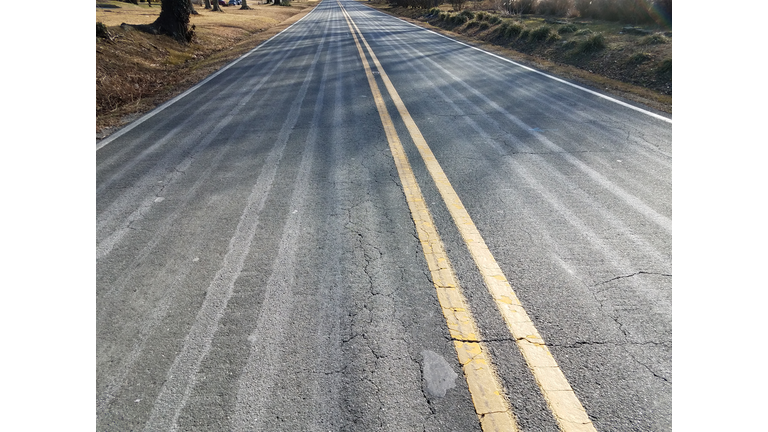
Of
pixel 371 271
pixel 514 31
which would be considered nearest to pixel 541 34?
pixel 514 31

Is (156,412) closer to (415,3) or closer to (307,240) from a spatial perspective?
(307,240)

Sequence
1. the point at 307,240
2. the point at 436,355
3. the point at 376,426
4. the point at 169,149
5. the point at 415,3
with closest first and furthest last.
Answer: the point at 376,426
the point at 436,355
the point at 307,240
the point at 169,149
the point at 415,3

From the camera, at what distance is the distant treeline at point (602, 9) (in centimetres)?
1484

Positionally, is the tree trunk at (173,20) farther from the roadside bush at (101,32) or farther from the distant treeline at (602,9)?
the distant treeline at (602,9)

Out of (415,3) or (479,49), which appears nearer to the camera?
(479,49)

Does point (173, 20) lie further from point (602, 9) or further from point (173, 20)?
point (602, 9)

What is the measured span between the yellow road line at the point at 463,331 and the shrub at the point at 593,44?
33.9 ft

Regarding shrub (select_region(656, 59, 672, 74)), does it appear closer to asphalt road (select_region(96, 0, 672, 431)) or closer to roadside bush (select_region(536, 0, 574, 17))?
asphalt road (select_region(96, 0, 672, 431))

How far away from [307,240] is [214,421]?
5.55 ft

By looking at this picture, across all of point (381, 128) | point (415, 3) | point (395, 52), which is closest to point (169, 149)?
point (381, 128)

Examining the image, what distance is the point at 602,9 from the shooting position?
1775 centimetres

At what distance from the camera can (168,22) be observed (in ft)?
53.6

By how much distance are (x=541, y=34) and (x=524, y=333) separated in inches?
580

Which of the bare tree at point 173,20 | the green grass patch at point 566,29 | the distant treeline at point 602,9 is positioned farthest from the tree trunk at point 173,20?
the distant treeline at point 602,9
